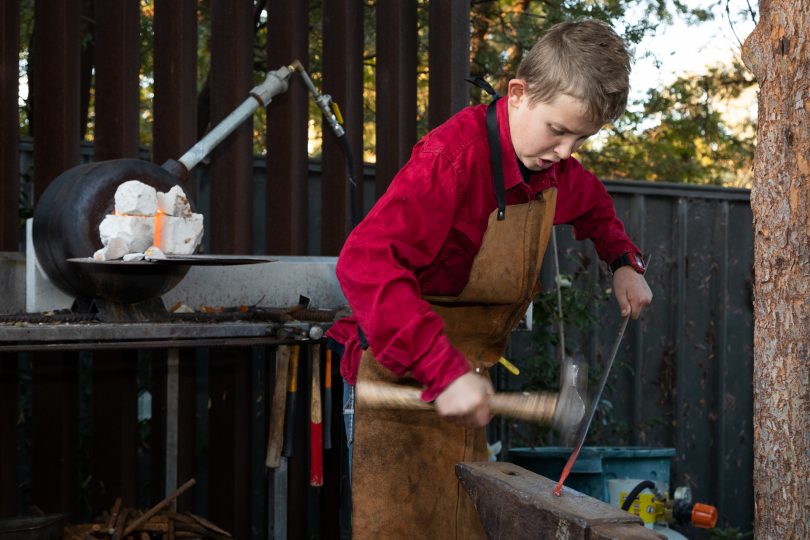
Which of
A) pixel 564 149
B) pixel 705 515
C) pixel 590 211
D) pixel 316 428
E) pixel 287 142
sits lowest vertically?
pixel 705 515

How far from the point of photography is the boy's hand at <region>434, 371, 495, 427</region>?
2.02 metres

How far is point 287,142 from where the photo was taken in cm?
439

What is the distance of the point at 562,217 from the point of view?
3.08m

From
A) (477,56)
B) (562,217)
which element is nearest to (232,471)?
(562,217)

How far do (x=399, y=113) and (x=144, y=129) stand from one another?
4466 mm

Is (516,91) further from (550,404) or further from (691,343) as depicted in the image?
(691,343)

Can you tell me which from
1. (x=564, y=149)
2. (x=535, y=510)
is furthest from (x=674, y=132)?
(x=535, y=510)

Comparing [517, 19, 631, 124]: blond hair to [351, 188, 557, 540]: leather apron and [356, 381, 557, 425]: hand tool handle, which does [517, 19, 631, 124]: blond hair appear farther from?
[356, 381, 557, 425]: hand tool handle

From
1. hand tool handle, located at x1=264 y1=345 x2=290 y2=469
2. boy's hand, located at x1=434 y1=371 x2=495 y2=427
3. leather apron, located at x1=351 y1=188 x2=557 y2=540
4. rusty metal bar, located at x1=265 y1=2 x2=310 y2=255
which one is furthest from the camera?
rusty metal bar, located at x1=265 y1=2 x2=310 y2=255

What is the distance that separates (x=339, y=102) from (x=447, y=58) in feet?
1.87

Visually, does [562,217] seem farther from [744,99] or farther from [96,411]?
[744,99]

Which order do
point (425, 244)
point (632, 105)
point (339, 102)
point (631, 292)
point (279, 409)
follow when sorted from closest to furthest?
point (425, 244) < point (631, 292) < point (279, 409) < point (339, 102) < point (632, 105)

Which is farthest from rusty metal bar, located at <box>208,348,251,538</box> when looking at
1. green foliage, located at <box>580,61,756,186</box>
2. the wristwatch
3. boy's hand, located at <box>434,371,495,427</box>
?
green foliage, located at <box>580,61,756,186</box>

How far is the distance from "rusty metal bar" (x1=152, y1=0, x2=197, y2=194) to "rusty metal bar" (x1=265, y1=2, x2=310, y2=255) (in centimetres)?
39
